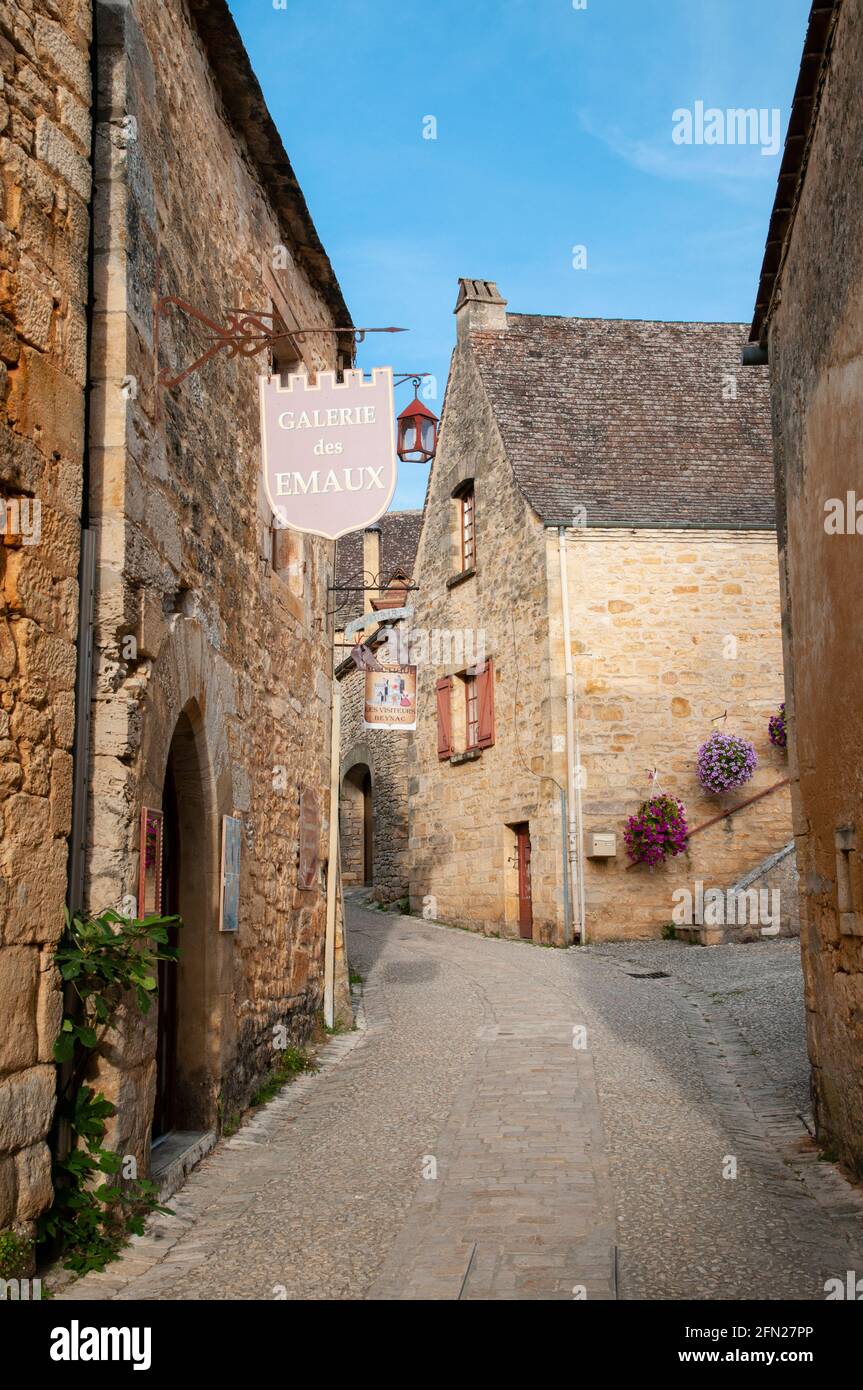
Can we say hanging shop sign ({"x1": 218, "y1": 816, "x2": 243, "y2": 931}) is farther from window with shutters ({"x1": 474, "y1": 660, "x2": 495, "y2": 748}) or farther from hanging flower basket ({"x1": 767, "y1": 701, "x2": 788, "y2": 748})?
window with shutters ({"x1": 474, "y1": 660, "x2": 495, "y2": 748})

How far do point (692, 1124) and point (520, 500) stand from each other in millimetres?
10836

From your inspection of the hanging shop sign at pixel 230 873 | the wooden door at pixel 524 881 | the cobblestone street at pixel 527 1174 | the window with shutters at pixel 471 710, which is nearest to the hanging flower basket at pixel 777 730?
the wooden door at pixel 524 881

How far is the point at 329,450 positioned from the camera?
238 inches

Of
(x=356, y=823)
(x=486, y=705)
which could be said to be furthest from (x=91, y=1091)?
(x=356, y=823)

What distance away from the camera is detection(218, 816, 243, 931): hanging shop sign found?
623 centimetres

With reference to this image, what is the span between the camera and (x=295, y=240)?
8.59m

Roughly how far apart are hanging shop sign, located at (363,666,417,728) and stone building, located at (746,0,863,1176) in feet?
15.4

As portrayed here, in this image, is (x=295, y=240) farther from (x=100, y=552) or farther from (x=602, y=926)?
(x=602, y=926)

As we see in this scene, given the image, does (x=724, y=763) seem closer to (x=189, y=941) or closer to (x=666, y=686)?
(x=666, y=686)

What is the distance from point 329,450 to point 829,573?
2.32 m

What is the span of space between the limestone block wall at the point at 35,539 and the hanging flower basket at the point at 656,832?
11.0 m
